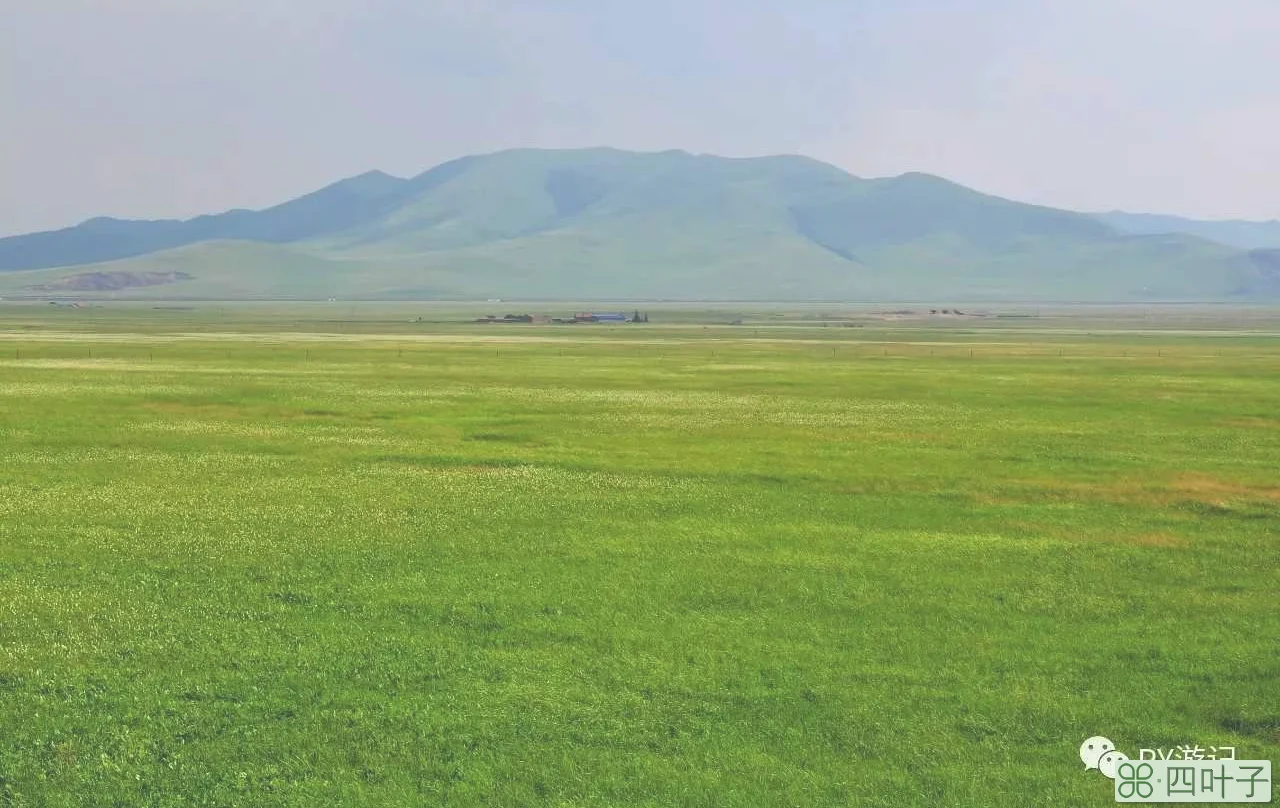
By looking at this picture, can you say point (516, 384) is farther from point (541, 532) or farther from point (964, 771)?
point (964, 771)

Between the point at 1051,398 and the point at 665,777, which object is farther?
the point at 1051,398

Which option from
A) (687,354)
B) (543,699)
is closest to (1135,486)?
(543,699)

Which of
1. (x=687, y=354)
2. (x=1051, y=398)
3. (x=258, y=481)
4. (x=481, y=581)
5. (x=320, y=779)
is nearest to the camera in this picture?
(x=320, y=779)

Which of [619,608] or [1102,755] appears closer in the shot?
[1102,755]

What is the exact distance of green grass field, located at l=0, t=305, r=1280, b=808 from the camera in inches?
573

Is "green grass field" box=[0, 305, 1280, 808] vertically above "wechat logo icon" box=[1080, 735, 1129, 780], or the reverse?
"green grass field" box=[0, 305, 1280, 808]

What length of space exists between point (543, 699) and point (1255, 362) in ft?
316

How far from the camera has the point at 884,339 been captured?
448ft

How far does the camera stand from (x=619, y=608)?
2069 cm

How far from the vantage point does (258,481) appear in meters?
33.0

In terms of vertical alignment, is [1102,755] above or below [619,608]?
below

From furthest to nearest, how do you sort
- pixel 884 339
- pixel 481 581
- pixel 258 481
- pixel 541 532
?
pixel 884 339 < pixel 258 481 < pixel 541 532 < pixel 481 581

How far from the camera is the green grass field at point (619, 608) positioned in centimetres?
1456

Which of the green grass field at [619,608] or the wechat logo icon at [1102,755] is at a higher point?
the green grass field at [619,608]
